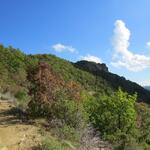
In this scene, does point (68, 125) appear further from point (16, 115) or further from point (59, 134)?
point (16, 115)

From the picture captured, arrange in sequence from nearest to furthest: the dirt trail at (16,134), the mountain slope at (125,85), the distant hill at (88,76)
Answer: the dirt trail at (16,134) → the distant hill at (88,76) → the mountain slope at (125,85)

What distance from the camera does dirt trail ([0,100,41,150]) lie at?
12.6m

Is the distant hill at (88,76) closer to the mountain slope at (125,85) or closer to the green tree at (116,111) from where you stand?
the mountain slope at (125,85)

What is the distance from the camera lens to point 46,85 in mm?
16750

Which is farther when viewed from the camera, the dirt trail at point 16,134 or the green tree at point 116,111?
the green tree at point 116,111

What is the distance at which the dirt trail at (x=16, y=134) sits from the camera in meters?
12.6

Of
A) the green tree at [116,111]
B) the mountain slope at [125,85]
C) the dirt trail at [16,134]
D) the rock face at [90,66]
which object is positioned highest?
the rock face at [90,66]

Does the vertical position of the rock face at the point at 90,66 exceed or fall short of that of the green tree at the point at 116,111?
it exceeds it

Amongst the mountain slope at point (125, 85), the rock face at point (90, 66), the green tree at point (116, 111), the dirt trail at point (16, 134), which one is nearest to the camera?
the dirt trail at point (16, 134)

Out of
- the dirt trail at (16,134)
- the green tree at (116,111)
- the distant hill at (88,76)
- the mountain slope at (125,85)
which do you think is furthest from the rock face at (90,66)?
the dirt trail at (16,134)

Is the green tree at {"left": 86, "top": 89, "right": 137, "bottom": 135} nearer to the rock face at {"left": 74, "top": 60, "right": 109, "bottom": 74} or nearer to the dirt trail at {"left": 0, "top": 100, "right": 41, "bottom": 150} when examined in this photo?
the dirt trail at {"left": 0, "top": 100, "right": 41, "bottom": 150}

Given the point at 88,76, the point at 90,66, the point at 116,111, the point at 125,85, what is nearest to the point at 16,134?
the point at 116,111

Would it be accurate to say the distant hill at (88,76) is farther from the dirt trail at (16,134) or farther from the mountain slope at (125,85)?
the dirt trail at (16,134)

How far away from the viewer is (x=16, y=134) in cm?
1374
